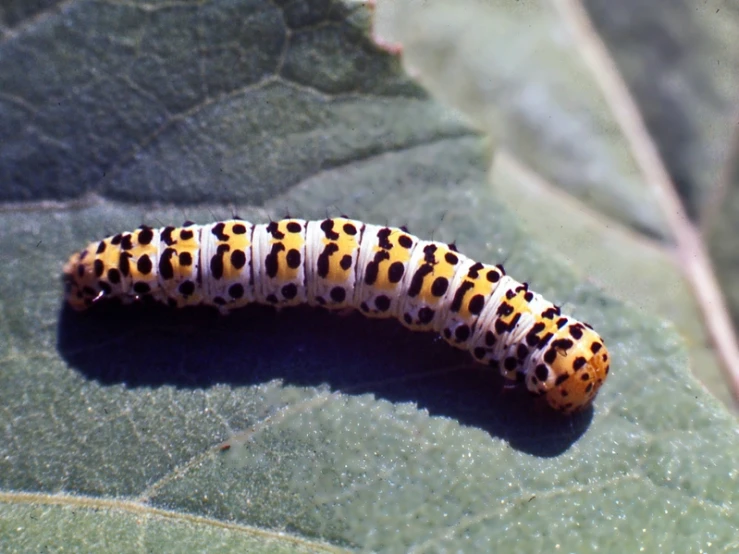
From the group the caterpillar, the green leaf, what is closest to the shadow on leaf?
the green leaf

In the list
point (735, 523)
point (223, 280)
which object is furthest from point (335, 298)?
point (735, 523)

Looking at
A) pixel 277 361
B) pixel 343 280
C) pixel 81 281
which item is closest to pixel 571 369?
pixel 343 280

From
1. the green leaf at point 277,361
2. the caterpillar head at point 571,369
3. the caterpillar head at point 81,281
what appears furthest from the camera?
the caterpillar head at point 81,281

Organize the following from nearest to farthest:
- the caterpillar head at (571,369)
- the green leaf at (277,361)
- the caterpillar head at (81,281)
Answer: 1. the green leaf at (277,361)
2. the caterpillar head at (571,369)
3. the caterpillar head at (81,281)

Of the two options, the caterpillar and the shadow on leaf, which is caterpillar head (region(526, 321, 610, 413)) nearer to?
Result: the caterpillar

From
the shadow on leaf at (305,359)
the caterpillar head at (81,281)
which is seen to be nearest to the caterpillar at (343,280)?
the caterpillar head at (81,281)

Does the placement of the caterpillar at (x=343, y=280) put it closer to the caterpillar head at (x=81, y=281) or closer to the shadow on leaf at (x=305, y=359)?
the caterpillar head at (x=81, y=281)

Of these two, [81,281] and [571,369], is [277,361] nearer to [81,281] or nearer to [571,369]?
[81,281]
